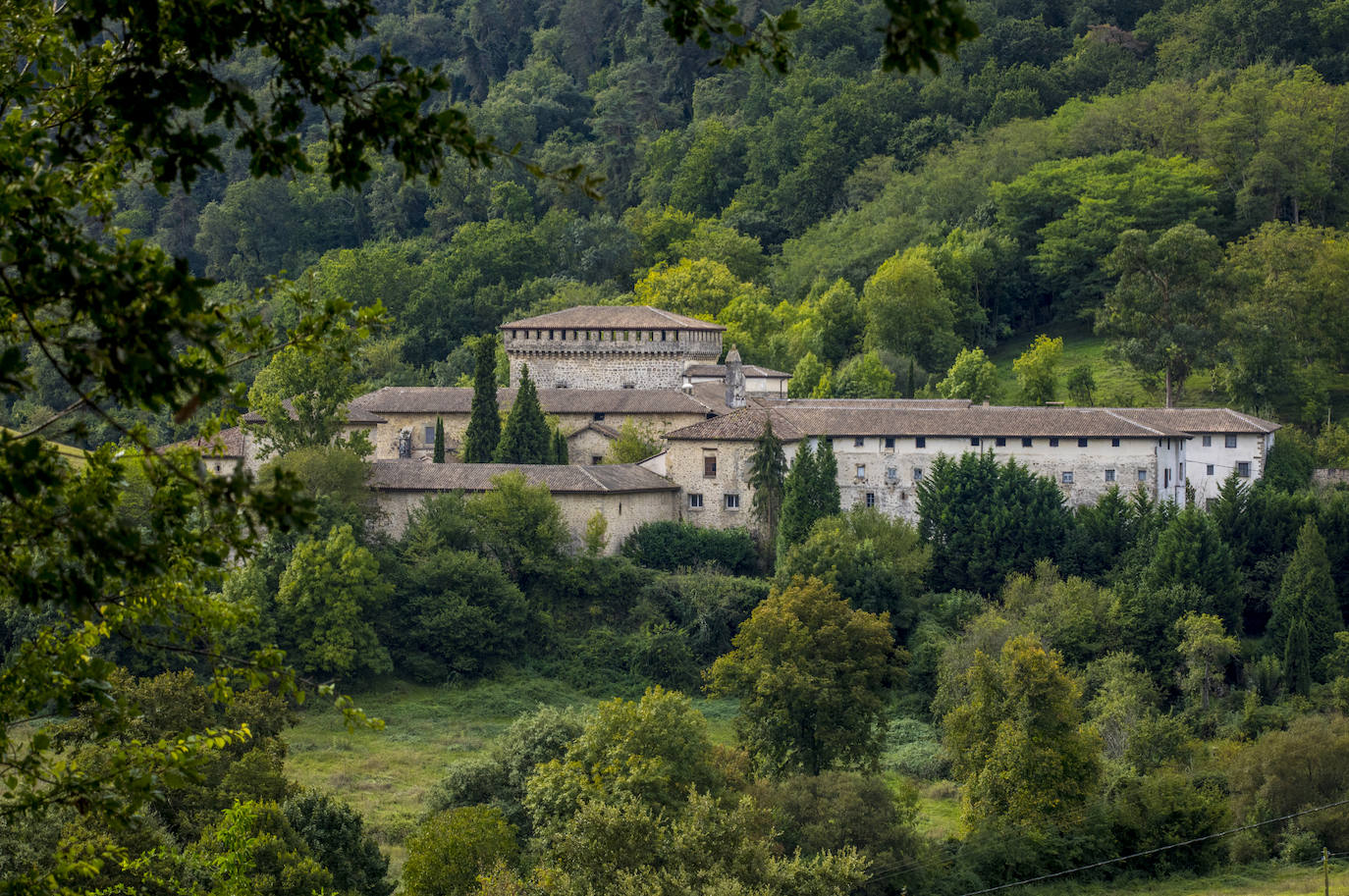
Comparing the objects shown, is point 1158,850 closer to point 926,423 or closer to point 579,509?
point 926,423

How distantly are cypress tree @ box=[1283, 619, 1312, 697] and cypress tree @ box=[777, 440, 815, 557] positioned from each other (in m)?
13.2

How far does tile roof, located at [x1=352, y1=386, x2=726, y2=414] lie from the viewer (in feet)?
179

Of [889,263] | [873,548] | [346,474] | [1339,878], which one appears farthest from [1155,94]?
[1339,878]

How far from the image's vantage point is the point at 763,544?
160 feet

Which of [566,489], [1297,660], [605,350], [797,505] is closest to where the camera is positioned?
[1297,660]

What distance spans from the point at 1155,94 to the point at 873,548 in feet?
154

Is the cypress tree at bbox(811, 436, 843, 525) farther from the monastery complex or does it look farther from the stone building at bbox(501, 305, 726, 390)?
the stone building at bbox(501, 305, 726, 390)

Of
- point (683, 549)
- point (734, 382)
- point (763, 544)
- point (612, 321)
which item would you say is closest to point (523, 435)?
point (683, 549)


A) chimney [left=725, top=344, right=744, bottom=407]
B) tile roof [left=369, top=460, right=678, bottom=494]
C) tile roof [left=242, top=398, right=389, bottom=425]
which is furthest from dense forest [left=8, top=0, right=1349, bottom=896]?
chimney [left=725, top=344, right=744, bottom=407]

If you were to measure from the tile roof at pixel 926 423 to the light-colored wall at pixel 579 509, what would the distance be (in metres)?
2.88

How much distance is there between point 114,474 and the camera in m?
7.33

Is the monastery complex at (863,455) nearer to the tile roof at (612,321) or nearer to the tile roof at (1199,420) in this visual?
the tile roof at (1199,420)

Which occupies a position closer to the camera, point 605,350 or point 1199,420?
point 1199,420

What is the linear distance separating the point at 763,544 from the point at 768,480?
2.07 meters
